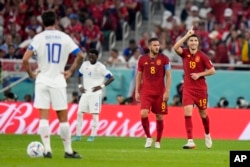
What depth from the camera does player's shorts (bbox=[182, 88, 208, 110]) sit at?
23734mm

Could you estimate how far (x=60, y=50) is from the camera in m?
18.8

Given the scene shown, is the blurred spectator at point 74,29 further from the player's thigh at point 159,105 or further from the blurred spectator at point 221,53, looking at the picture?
the player's thigh at point 159,105

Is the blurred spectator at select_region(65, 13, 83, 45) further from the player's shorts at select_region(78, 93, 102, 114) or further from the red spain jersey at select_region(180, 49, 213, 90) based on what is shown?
the red spain jersey at select_region(180, 49, 213, 90)

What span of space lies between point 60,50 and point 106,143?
799 centimetres

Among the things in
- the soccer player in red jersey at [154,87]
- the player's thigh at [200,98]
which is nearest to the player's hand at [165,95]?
the soccer player in red jersey at [154,87]

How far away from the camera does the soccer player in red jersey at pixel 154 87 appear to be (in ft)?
79.3

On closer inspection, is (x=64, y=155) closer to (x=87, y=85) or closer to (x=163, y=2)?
(x=87, y=85)

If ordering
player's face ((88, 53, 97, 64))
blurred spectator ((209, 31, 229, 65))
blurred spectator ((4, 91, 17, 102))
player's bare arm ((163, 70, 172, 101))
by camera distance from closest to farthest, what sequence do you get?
player's bare arm ((163, 70, 172, 101))
player's face ((88, 53, 97, 64))
blurred spectator ((4, 91, 17, 102))
blurred spectator ((209, 31, 229, 65))

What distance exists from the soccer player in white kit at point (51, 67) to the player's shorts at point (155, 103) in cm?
552

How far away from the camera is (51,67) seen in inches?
741

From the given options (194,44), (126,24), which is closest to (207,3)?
(126,24)

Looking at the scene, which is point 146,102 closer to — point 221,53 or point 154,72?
point 154,72

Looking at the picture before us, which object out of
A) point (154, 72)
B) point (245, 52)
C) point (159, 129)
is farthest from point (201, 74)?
point (245, 52)

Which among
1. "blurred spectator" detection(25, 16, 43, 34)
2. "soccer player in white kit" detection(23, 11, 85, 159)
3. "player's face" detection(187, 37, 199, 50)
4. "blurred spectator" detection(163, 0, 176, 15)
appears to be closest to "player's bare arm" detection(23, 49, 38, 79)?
"soccer player in white kit" detection(23, 11, 85, 159)
